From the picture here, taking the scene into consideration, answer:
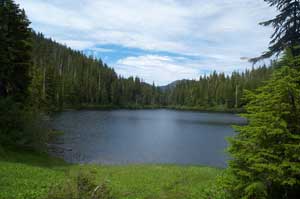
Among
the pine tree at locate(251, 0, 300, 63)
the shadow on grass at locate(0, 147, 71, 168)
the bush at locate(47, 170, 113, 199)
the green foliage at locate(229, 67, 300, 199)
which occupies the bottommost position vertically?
the shadow on grass at locate(0, 147, 71, 168)

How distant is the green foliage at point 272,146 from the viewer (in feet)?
26.0

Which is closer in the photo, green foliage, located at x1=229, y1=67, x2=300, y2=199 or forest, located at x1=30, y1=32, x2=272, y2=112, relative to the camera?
green foliage, located at x1=229, y1=67, x2=300, y2=199

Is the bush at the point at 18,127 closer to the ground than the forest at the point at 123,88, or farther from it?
closer to the ground

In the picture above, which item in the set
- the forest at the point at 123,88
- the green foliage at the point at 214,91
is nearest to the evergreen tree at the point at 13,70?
the forest at the point at 123,88

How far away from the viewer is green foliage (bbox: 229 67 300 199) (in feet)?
26.0

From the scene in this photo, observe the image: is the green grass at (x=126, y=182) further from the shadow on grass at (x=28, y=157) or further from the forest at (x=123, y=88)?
the forest at (x=123, y=88)

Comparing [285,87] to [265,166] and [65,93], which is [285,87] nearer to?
[265,166]

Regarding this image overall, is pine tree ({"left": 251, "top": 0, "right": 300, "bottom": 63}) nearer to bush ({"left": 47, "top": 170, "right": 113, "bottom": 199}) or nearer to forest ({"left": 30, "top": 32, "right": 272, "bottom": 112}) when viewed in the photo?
bush ({"left": 47, "top": 170, "right": 113, "bottom": 199})

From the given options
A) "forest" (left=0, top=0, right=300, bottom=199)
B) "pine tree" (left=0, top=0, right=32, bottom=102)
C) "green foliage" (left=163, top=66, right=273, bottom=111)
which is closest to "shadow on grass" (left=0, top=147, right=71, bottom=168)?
"forest" (left=0, top=0, right=300, bottom=199)

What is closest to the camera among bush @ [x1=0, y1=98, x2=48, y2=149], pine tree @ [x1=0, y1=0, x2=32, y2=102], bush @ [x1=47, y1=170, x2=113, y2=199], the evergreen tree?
bush @ [x1=47, y1=170, x2=113, y2=199]

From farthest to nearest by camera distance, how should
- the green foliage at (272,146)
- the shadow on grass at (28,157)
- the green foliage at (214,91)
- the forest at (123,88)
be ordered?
the green foliage at (214,91), the forest at (123,88), the shadow on grass at (28,157), the green foliage at (272,146)

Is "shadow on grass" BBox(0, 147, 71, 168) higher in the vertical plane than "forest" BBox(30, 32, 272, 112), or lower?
lower

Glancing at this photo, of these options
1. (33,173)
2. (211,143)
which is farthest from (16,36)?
(211,143)

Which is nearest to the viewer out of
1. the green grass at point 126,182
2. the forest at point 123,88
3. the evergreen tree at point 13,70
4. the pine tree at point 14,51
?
the green grass at point 126,182
